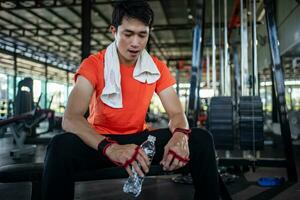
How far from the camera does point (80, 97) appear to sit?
121 cm

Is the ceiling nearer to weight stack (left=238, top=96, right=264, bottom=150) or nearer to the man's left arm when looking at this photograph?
weight stack (left=238, top=96, right=264, bottom=150)

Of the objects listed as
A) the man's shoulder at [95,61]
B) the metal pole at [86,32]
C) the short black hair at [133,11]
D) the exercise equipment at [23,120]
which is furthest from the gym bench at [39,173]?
the metal pole at [86,32]

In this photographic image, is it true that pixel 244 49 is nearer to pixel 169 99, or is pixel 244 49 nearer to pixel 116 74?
pixel 169 99

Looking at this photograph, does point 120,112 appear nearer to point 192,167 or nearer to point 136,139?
point 136,139

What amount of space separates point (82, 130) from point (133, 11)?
0.48 meters

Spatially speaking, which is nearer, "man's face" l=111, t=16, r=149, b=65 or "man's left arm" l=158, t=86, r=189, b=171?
"man's left arm" l=158, t=86, r=189, b=171

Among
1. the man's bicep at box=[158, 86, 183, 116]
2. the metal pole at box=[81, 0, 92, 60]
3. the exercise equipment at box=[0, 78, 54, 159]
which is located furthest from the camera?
the metal pole at box=[81, 0, 92, 60]

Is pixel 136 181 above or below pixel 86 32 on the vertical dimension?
below

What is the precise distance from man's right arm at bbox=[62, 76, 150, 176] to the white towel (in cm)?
7

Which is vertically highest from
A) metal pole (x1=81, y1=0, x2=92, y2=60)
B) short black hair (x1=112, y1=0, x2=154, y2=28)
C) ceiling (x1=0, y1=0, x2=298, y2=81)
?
ceiling (x1=0, y1=0, x2=298, y2=81)

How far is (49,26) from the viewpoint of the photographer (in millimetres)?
10039

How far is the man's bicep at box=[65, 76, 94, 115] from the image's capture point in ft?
3.93

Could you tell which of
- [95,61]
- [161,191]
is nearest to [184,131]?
[95,61]

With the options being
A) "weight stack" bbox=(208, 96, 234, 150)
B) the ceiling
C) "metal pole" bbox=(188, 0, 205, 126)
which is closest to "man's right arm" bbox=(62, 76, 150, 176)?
"metal pole" bbox=(188, 0, 205, 126)
